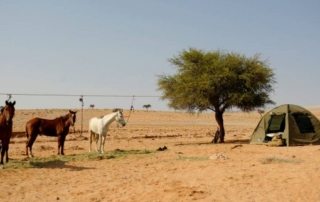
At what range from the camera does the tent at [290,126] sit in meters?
22.4

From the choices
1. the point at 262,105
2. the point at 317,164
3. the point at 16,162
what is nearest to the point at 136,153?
the point at 16,162

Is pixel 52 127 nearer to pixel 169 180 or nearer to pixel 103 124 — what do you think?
pixel 103 124

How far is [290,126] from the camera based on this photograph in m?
22.4

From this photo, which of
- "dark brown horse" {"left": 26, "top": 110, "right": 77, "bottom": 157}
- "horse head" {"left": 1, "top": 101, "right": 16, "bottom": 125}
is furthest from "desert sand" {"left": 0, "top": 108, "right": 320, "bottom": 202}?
"dark brown horse" {"left": 26, "top": 110, "right": 77, "bottom": 157}

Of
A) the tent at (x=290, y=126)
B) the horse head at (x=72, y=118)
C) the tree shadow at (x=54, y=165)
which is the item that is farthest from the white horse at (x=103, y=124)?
the tent at (x=290, y=126)

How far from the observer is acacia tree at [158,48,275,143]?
27000 mm

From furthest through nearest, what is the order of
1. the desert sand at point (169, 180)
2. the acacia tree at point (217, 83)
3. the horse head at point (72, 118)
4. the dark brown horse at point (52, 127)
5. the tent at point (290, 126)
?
1. the acacia tree at point (217, 83)
2. the tent at point (290, 126)
3. the horse head at point (72, 118)
4. the dark brown horse at point (52, 127)
5. the desert sand at point (169, 180)

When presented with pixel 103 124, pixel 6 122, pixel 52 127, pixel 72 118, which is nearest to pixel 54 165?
pixel 6 122

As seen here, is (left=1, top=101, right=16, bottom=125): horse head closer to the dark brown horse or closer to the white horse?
the dark brown horse

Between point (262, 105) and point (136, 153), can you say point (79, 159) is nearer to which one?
point (136, 153)

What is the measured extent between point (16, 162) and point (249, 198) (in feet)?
32.1

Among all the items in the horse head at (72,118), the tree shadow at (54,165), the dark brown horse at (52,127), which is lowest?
the tree shadow at (54,165)

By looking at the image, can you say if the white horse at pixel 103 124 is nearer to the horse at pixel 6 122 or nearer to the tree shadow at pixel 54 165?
the tree shadow at pixel 54 165

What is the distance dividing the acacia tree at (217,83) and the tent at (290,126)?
3.26 metres
